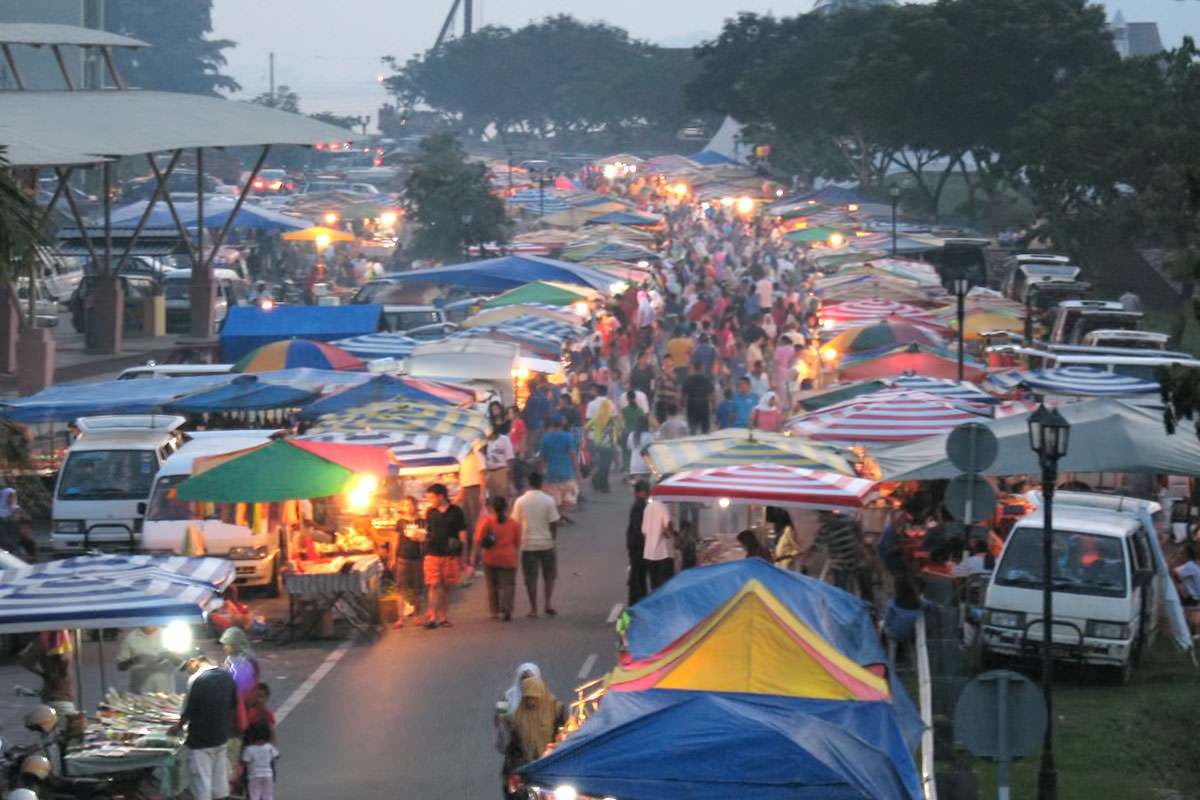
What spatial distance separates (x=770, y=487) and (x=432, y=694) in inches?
140

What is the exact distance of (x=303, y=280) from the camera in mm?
55875

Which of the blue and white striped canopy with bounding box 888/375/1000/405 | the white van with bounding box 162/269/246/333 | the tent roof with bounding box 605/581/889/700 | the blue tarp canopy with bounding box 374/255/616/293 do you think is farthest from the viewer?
the white van with bounding box 162/269/246/333

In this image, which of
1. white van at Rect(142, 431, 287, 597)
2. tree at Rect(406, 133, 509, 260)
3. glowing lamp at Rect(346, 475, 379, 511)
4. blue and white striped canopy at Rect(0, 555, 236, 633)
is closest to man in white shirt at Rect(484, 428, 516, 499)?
glowing lamp at Rect(346, 475, 379, 511)

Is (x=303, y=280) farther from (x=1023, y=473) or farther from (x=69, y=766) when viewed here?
(x=69, y=766)

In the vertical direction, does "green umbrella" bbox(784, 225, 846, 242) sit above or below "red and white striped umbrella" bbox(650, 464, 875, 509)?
above

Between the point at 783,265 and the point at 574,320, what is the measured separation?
21.7m

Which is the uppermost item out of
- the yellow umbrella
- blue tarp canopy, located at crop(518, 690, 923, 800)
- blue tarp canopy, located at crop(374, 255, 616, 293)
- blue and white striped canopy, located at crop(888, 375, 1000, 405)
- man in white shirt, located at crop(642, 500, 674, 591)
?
the yellow umbrella

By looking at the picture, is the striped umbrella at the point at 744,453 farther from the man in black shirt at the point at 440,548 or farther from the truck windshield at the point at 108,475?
the truck windshield at the point at 108,475

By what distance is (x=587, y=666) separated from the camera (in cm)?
1750

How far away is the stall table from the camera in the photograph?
18.7 m

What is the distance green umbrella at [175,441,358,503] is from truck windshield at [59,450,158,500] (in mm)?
3759

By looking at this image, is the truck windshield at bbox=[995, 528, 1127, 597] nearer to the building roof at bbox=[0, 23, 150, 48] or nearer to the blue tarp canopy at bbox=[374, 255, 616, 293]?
the blue tarp canopy at bbox=[374, 255, 616, 293]

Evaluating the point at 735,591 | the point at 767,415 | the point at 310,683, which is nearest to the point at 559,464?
the point at 767,415

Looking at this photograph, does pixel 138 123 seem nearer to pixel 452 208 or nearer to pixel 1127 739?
pixel 452 208
